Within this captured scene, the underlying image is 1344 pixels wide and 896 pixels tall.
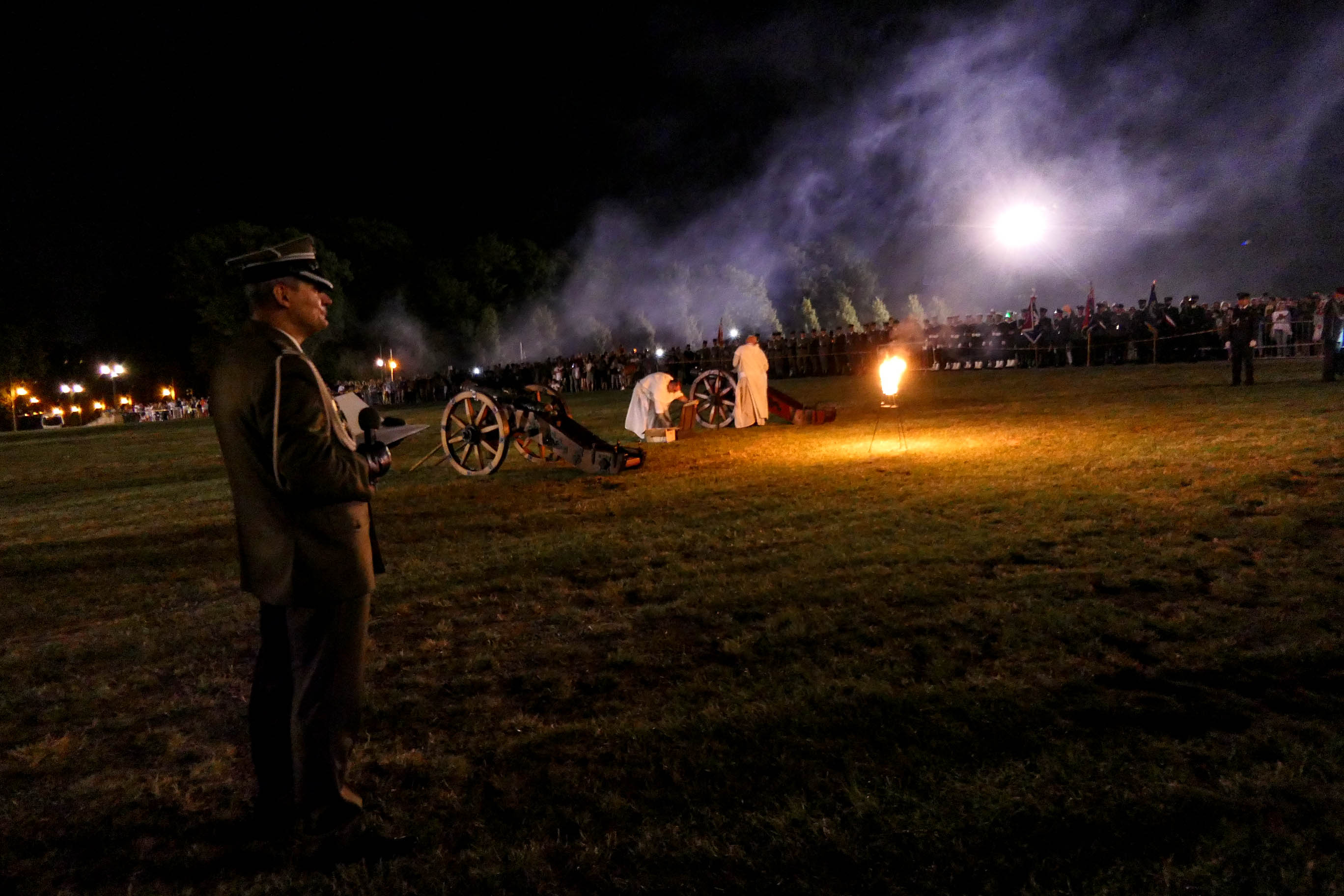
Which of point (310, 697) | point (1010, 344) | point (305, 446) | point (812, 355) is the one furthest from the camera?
→ point (812, 355)

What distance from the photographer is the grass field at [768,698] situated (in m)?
2.44

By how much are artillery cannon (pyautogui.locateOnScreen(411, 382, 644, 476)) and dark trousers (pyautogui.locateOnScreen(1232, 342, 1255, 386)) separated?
12.3 m

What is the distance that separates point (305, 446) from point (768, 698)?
2.16 meters

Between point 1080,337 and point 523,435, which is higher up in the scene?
point 1080,337

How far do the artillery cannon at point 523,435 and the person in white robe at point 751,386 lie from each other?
4028 millimetres

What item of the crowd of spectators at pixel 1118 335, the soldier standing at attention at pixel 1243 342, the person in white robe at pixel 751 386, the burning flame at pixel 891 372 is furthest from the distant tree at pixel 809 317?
the burning flame at pixel 891 372

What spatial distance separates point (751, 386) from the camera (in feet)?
47.1

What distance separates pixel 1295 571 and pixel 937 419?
31.6ft

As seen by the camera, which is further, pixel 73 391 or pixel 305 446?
pixel 73 391

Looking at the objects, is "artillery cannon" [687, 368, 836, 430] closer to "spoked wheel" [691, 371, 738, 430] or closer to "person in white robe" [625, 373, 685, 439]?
"spoked wheel" [691, 371, 738, 430]

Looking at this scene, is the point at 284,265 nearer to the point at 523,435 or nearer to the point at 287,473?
the point at 287,473

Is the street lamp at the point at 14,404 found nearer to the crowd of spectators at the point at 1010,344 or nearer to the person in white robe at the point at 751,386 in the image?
the crowd of spectators at the point at 1010,344

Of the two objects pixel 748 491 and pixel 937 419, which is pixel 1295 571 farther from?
pixel 937 419

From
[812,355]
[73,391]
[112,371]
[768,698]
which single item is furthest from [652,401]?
[73,391]
